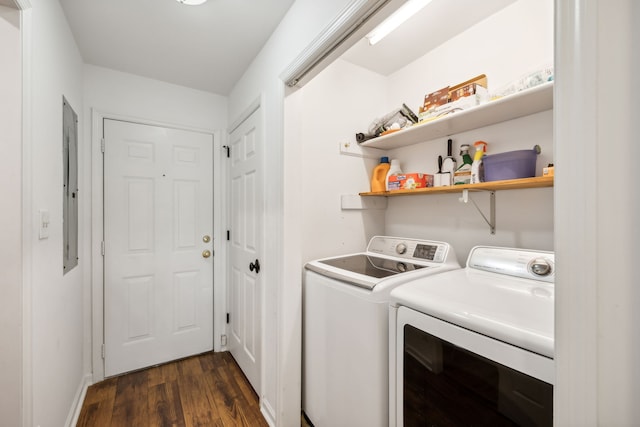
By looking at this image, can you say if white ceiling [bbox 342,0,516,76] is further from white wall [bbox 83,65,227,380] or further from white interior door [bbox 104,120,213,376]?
white interior door [bbox 104,120,213,376]

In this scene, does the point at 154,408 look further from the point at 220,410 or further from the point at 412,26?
the point at 412,26

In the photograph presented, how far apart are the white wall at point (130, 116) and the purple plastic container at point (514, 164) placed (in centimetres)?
211

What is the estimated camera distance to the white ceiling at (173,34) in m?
1.43

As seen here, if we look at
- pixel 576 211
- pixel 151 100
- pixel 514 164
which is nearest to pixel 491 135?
pixel 514 164

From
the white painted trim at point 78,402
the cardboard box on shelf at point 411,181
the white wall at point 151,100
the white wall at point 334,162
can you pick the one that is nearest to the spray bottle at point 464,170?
the cardboard box on shelf at point 411,181

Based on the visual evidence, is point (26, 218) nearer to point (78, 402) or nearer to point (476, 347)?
point (78, 402)

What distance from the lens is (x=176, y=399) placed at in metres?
1.81

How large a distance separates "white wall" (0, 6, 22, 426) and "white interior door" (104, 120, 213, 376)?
1145 mm

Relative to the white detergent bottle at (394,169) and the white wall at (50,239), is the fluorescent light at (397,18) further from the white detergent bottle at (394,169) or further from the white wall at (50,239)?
the white wall at (50,239)

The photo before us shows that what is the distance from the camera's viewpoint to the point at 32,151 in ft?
3.47

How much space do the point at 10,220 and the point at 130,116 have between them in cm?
142

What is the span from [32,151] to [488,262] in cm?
208

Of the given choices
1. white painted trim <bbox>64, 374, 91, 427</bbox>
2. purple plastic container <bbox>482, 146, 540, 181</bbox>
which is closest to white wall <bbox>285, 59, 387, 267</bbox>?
purple plastic container <bbox>482, 146, 540, 181</bbox>

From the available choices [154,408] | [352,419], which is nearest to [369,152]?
[352,419]
